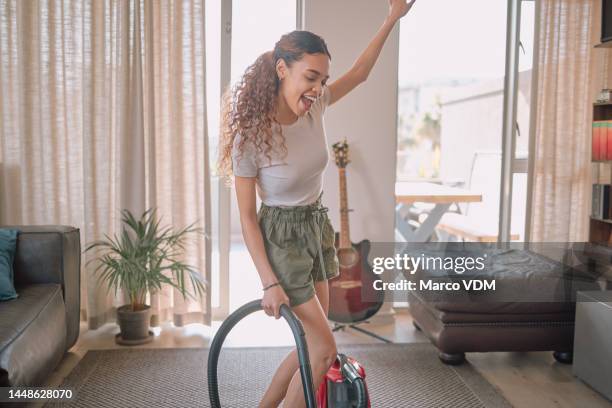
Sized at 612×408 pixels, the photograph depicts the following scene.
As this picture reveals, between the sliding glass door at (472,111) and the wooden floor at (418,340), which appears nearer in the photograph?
the wooden floor at (418,340)

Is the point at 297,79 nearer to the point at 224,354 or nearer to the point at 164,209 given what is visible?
the point at 224,354

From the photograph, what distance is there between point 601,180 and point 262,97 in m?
3.12

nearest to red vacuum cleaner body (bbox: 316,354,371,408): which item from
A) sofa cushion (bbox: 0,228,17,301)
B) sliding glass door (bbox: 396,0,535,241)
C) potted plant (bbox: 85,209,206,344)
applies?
sofa cushion (bbox: 0,228,17,301)

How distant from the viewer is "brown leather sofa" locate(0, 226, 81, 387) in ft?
7.01

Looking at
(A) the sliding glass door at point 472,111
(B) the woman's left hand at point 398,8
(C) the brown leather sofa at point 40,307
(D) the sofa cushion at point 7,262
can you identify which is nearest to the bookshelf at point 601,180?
(A) the sliding glass door at point 472,111

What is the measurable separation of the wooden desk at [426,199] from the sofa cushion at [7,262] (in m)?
2.24

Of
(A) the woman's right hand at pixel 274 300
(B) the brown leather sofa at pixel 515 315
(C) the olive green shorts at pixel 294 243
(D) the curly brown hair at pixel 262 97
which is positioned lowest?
(B) the brown leather sofa at pixel 515 315

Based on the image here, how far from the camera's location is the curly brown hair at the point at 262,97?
1.48 metres

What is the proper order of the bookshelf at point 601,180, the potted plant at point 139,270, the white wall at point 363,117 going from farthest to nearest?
the bookshelf at point 601,180 → the white wall at point 363,117 → the potted plant at point 139,270

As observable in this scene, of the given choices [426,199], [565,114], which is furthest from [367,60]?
[565,114]

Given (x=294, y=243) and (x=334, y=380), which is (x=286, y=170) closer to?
(x=294, y=243)

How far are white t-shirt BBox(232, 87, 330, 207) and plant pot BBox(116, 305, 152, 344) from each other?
1.87m

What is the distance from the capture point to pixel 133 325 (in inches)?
125

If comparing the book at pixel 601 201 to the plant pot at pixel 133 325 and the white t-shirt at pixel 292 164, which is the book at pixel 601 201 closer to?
the white t-shirt at pixel 292 164
